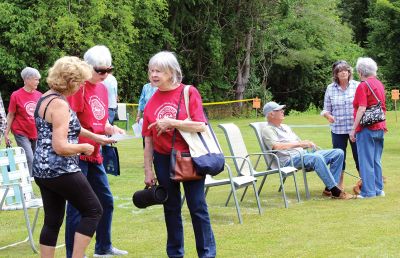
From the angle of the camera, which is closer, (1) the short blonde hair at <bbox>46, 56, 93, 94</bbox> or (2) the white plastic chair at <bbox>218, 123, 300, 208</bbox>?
(1) the short blonde hair at <bbox>46, 56, 93, 94</bbox>

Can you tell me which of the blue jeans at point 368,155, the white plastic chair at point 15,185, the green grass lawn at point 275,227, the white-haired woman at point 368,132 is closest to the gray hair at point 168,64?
the green grass lawn at point 275,227

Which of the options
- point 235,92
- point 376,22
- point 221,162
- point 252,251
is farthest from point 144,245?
point 376,22

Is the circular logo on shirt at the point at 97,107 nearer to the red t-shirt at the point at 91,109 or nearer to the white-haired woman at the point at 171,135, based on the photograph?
the red t-shirt at the point at 91,109

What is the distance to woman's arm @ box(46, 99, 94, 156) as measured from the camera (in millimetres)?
5184

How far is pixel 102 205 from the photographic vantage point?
663 centimetres

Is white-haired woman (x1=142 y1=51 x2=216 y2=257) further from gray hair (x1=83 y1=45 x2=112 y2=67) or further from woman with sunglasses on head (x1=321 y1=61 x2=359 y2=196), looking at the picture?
woman with sunglasses on head (x1=321 y1=61 x2=359 y2=196)

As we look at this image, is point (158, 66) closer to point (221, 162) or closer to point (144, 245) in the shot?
point (221, 162)

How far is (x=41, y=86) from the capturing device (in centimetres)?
3447

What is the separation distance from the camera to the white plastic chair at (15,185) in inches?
281

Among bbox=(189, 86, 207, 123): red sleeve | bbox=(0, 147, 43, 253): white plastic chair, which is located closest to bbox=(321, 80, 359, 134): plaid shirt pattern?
bbox=(0, 147, 43, 253): white plastic chair

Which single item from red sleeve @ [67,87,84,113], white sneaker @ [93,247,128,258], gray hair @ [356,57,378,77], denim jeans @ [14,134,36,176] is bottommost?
white sneaker @ [93,247,128,258]

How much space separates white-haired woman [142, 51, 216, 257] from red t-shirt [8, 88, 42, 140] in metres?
5.27

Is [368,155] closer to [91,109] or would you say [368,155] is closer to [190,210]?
[190,210]

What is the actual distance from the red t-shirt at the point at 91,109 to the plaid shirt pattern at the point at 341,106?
496 centimetres
